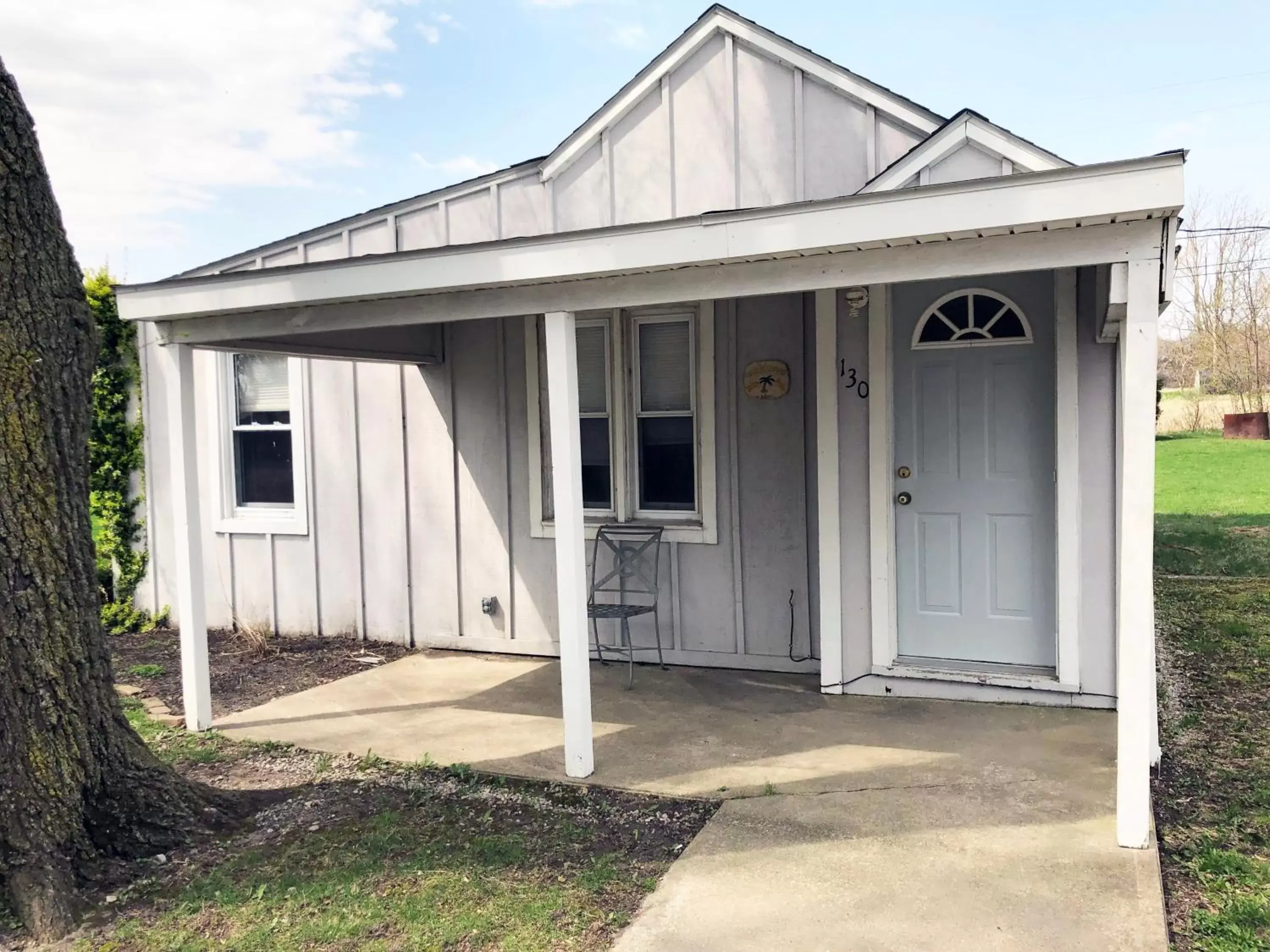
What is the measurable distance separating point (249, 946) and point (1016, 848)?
2.48 metres

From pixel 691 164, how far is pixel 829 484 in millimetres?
2247

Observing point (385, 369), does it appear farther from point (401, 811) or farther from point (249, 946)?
point (249, 946)

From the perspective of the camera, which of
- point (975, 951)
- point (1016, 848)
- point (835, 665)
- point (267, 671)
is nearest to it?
point (975, 951)

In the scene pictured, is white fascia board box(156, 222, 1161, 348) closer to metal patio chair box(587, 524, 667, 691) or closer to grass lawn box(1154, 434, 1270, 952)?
grass lawn box(1154, 434, 1270, 952)

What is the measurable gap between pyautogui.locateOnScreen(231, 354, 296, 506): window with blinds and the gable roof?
4623mm

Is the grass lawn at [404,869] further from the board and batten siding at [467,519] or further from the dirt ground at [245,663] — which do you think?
the board and batten siding at [467,519]

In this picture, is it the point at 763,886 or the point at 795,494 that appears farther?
the point at 795,494

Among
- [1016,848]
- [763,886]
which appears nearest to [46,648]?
[763,886]

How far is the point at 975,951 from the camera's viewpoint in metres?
2.64

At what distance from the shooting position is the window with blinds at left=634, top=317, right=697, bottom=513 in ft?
19.7

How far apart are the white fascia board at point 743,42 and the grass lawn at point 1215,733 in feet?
11.1

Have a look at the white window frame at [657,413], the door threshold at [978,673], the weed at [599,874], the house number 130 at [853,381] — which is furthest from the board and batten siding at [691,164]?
the weed at [599,874]

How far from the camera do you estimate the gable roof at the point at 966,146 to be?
4719mm

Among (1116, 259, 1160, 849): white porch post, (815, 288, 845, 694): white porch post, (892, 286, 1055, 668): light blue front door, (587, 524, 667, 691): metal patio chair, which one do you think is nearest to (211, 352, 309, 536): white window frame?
(587, 524, 667, 691): metal patio chair
